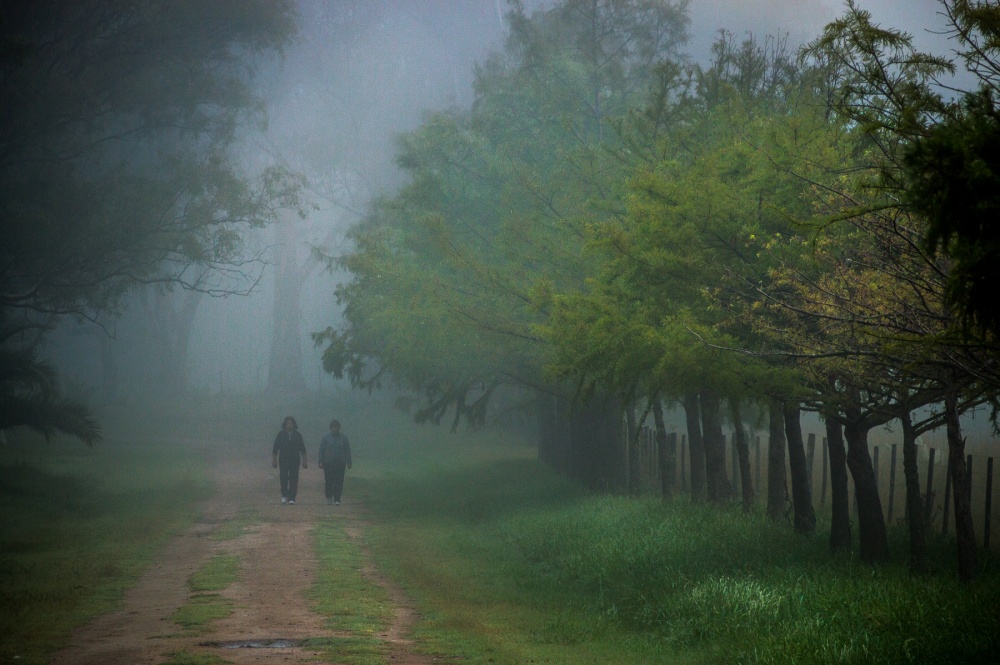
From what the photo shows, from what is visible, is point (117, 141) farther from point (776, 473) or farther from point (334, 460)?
point (776, 473)

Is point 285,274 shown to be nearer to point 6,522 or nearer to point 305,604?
point 6,522

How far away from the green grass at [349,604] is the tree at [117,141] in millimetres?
11196

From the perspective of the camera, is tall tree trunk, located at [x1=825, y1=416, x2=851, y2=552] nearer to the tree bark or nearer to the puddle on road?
the puddle on road

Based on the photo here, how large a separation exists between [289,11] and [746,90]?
75.0 feet

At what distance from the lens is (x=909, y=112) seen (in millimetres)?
5520

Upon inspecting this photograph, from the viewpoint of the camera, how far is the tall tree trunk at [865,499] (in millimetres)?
11562

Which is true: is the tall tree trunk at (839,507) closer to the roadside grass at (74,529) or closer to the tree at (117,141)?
the roadside grass at (74,529)

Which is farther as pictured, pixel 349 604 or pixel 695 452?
pixel 695 452

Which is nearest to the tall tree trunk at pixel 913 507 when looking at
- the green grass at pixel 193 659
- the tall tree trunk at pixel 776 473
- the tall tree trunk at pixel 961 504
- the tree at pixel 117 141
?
the tall tree trunk at pixel 961 504

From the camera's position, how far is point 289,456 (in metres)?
22.7

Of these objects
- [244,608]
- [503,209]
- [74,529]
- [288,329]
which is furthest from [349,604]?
[288,329]

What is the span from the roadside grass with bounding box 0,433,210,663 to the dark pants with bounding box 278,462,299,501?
1.98 m

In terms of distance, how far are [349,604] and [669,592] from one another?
11.1 ft

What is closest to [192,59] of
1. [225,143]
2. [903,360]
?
[225,143]
